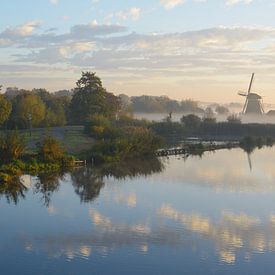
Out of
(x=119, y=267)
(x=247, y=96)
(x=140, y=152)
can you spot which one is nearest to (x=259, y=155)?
(x=140, y=152)

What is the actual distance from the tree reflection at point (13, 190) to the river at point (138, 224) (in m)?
0.04

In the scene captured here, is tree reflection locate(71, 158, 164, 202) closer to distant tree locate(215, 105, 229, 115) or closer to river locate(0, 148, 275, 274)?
river locate(0, 148, 275, 274)

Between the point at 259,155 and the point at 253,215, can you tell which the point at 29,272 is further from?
the point at 259,155

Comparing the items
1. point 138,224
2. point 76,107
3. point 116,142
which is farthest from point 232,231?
point 76,107

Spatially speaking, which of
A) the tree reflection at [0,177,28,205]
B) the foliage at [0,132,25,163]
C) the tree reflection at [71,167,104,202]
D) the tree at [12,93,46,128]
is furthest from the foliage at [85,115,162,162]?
the tree reflection at [0,177,28,205]

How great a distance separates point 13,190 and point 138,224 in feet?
27.5

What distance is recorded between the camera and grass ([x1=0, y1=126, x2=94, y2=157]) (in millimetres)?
37206

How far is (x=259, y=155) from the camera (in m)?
43.8

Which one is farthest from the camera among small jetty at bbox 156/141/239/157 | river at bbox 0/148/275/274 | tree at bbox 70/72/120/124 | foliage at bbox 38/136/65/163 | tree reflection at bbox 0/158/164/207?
tree at bbox 70/72/120/124

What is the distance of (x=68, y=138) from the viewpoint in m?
42.6

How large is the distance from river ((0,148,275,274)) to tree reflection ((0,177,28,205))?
0.14ft

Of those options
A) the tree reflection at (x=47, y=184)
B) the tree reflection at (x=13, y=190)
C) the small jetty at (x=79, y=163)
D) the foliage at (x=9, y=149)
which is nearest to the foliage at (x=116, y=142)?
the small jetty at (x=79, y=163)

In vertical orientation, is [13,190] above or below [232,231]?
above

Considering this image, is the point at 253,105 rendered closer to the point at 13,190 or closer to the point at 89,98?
the point at 89,98
